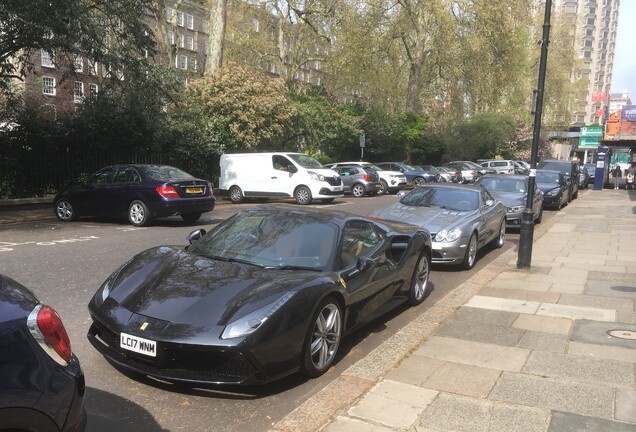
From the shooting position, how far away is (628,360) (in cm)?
476

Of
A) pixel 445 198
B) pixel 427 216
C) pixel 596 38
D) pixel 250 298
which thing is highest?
pixel 596 38

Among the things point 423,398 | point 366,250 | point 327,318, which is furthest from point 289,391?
point 366,250

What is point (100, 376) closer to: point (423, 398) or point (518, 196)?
point (423, 398)

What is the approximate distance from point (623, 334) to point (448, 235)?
137 inches

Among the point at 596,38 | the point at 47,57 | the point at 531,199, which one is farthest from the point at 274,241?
the point at 596,38

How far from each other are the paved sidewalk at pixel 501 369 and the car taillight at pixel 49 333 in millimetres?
1551

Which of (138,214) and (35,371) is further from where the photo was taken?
(138,214)

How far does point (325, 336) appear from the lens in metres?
4.43

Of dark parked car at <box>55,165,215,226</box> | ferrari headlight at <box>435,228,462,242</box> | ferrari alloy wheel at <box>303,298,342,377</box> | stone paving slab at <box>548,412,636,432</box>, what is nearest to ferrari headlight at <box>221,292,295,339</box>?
ferrari alloy wheel at <box>303,298,342,377</box>

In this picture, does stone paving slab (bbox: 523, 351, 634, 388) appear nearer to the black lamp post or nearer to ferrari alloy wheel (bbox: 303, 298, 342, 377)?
ferrari alloy wheel (bbox: 303, 298, 342, 377)

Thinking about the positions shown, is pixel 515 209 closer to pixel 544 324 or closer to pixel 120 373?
pixel 544 324

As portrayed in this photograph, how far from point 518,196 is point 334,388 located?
11784 millimetres

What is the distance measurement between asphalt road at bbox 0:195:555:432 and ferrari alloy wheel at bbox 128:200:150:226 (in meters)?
1.51

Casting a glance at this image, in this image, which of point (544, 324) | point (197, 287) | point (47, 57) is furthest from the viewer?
point (47, 57)
